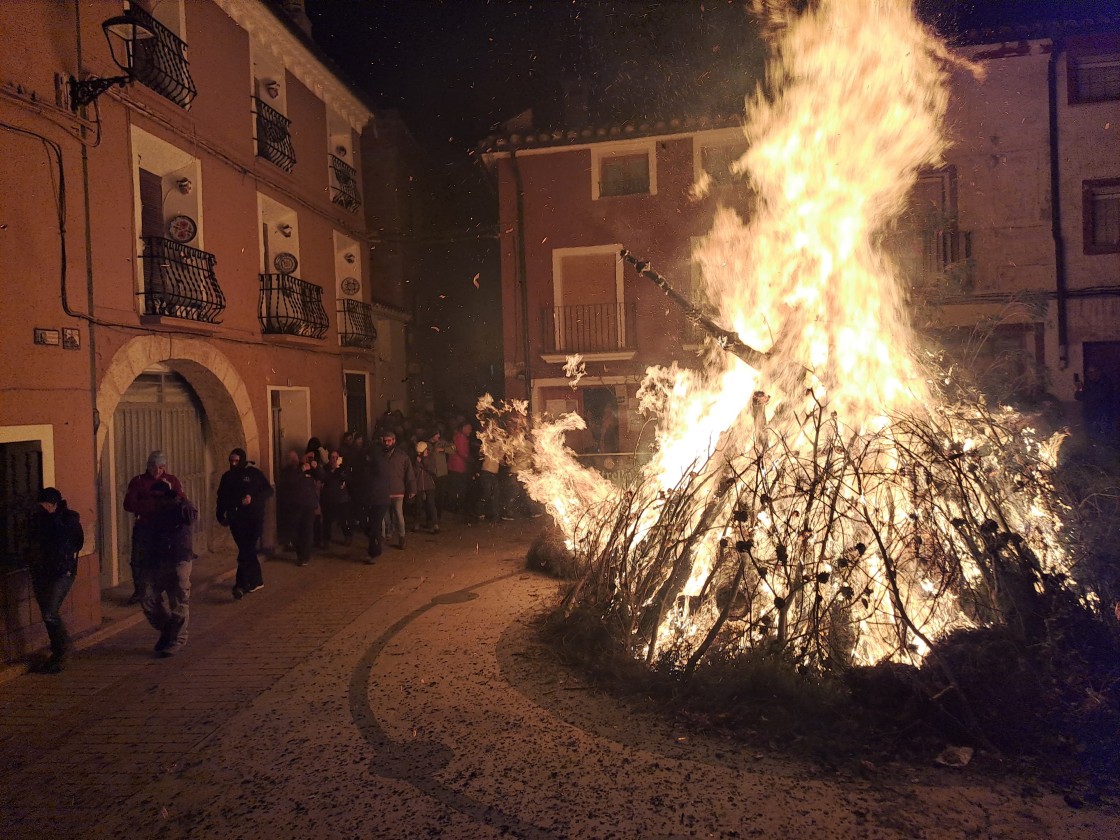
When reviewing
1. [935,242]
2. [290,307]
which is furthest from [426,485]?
[935,242]

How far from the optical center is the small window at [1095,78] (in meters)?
14.9

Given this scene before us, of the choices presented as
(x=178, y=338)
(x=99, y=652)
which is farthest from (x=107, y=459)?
(x=99, y=652)

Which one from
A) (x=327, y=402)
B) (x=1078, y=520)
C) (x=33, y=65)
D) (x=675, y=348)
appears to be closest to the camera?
(x=1078, y=520)

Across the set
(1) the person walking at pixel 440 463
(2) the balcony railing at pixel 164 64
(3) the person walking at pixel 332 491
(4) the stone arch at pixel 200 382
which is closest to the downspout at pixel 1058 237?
(1) the person walking at pixel 440 463

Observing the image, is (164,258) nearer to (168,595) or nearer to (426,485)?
(168,595)

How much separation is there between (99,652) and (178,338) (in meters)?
4.43

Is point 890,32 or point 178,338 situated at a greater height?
point 890,32

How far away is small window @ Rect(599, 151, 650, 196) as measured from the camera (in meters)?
17.2

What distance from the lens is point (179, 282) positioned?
9484 millimetres

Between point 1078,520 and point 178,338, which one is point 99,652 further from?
point 1078,520

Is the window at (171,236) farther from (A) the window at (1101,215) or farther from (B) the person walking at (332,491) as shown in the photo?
(A) the window at (1101,215)

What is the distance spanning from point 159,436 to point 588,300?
10.8 m

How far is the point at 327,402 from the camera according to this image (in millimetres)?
14117

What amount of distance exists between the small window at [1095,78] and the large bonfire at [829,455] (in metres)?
11.4
